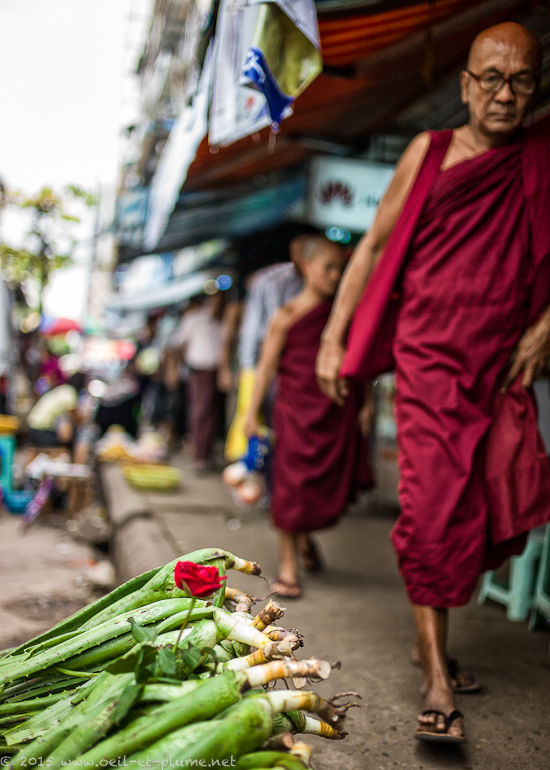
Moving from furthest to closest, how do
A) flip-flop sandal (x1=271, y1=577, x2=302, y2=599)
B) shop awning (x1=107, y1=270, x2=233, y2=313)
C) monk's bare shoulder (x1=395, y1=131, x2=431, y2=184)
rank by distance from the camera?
shop awning (x1=107, y1=270, x2=233, y2=313)
flip-flop sandal (x1=271, y1=577, x2=302, y2=599)
monk's bare shoulder (x1=395, y1=131, x2=431, y2=184)

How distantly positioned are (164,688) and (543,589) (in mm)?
2247

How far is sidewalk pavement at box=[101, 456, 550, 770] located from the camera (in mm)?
1919

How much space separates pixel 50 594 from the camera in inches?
162

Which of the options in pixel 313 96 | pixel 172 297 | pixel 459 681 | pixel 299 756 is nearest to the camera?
pixel 299 756

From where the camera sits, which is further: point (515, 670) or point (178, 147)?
point (178, 147)

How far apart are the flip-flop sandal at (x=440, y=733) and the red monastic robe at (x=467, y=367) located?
11.7 inches

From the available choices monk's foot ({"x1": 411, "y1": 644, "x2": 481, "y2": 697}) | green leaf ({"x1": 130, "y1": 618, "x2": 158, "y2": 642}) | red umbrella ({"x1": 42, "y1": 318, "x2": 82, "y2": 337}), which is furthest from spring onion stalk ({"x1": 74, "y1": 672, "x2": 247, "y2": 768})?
red umbrella ({"x1": 42, "y1": 318, "x2": 82, "y2": 337})

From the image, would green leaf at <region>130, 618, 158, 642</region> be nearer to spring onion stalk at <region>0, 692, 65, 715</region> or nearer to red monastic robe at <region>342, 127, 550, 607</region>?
spring onion stalk at <region>0, 692, 65, 715</region>

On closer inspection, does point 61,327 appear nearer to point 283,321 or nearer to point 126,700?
point 283,321

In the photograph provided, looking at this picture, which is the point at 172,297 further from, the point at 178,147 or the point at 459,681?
the point at 459,681

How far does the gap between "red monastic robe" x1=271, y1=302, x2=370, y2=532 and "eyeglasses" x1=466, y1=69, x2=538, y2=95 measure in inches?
64.4

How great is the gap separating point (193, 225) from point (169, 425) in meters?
4.82

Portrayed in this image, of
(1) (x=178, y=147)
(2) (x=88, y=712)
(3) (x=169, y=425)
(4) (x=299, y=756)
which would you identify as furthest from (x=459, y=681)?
(3) (x=169, y=425)

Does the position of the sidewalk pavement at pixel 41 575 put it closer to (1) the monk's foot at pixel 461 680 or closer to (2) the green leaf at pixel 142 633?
(1) the monk's foot at pixel 461 680
